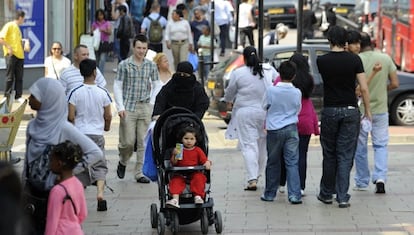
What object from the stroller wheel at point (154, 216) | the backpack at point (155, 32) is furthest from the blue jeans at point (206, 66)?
the stroller wheel at point (154, 216)

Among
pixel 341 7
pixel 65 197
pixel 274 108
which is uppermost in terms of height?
pixel 341 7

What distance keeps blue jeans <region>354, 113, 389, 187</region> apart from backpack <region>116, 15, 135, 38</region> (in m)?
15.6

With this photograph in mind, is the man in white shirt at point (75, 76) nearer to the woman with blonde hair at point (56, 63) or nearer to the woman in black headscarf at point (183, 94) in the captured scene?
the woman in black headscarf at point (183, 94)

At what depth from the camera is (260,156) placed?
11344mm

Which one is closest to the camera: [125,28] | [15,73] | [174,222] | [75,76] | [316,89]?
[174,222]

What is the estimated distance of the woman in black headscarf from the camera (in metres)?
9.80

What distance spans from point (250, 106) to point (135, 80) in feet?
4.79

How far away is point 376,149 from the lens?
11.0 metres

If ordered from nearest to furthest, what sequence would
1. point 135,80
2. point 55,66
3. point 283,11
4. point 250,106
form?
point 250,106 → point 135,80 → point 55,66 → point 283,11

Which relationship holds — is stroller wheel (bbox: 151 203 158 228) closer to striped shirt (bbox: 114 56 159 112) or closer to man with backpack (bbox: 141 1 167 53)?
striped shirt (bbox: 114 56 159 112)

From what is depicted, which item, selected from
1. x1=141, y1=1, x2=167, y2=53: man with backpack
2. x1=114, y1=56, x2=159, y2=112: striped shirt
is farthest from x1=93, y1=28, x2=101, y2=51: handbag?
x1=114, y1=56, x2=159, y2=112: striped shirt

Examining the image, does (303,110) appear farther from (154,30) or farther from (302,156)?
(154,30)

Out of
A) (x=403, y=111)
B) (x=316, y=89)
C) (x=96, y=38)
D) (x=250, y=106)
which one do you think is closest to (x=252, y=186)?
(x=250, y=106)

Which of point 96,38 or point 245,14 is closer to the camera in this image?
point 96,38
